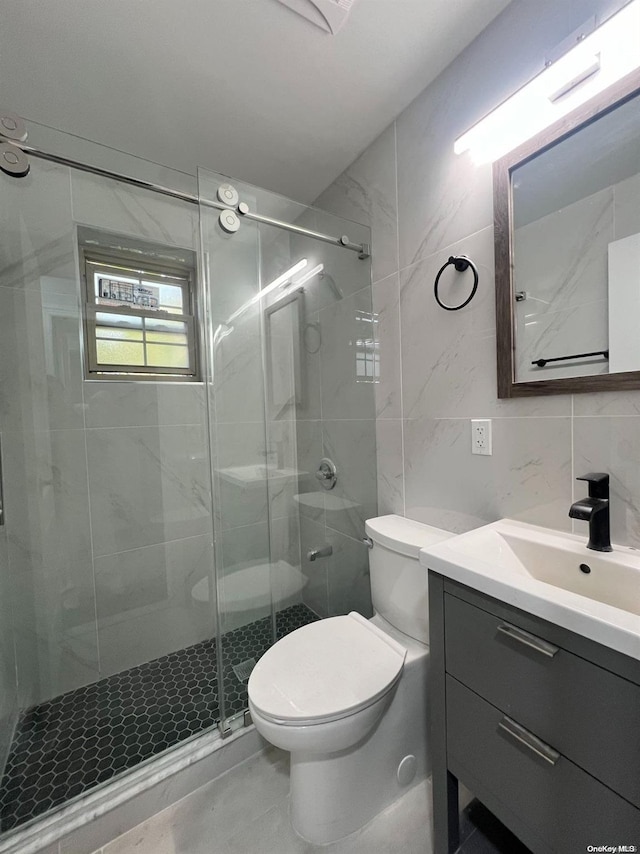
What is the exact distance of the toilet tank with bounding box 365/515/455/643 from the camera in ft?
4.08

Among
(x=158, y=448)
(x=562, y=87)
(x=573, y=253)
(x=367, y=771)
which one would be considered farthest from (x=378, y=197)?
(x=367, y=771)

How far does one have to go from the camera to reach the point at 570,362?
1.02 meters

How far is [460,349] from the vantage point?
1.31 m

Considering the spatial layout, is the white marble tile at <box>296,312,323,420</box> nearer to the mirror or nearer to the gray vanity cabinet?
the mirror

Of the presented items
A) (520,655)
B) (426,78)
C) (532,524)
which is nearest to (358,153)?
(426,78)

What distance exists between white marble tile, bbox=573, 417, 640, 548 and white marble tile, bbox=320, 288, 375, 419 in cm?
88

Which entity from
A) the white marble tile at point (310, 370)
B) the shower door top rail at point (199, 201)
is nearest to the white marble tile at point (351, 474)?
the white marble tile at point (310, 370)

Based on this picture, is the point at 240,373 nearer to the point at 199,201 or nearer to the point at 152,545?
the point at 199,201

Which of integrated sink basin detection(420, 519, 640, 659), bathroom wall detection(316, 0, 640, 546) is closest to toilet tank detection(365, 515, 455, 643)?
bathroom wall detection(316, 0, 640, 546)

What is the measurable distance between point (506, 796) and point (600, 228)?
142 cm

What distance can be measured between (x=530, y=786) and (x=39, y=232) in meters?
2.45

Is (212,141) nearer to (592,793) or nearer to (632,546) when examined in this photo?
(632,546)

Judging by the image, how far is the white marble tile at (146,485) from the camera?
1.72 metres

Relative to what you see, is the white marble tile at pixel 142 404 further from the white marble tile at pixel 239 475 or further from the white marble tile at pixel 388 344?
the white marble tile at pixel 388 344
